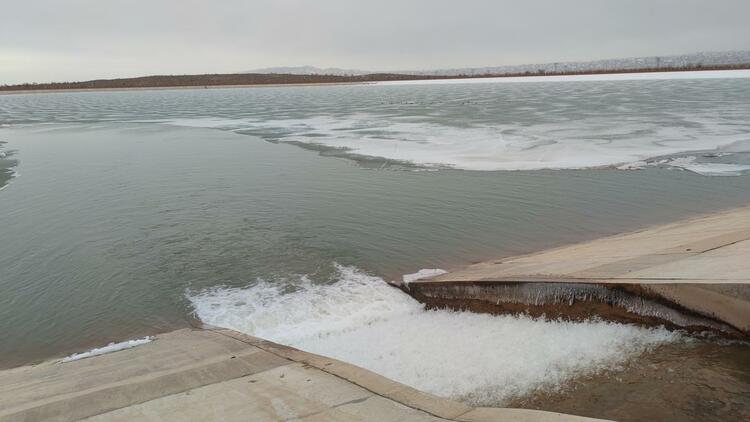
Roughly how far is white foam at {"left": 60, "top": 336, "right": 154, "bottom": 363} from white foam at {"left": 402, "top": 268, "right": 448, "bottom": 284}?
2.87 m

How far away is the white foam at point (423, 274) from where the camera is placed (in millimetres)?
6543

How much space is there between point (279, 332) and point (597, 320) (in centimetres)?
304

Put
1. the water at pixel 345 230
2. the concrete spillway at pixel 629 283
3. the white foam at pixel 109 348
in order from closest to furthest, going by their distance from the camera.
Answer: the concrete spillway at pixel 629 283 → the water at pixel 345 230 → the white foam at pixel 109 348

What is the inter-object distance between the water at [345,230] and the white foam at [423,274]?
0.17 metres

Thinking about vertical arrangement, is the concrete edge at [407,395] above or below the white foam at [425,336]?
above

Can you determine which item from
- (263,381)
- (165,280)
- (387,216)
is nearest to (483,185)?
(387,216)

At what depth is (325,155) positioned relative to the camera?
51.8ft

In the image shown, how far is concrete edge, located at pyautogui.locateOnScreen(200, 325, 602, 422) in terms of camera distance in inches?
134

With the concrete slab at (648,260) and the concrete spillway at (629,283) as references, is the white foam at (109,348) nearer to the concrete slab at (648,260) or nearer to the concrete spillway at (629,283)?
the concrete spillway at (629,283)

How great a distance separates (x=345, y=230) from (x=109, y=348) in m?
4.13

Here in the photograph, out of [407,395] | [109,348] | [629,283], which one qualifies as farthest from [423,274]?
[109,348]

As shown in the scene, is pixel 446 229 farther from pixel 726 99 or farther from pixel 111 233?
pixel 726 99

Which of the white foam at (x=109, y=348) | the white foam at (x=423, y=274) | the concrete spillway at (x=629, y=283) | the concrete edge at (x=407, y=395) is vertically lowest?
the white foam at (x=109, y=348)

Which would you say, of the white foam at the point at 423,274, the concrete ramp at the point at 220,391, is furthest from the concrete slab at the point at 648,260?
the concrete ramp at the point at 220,391
